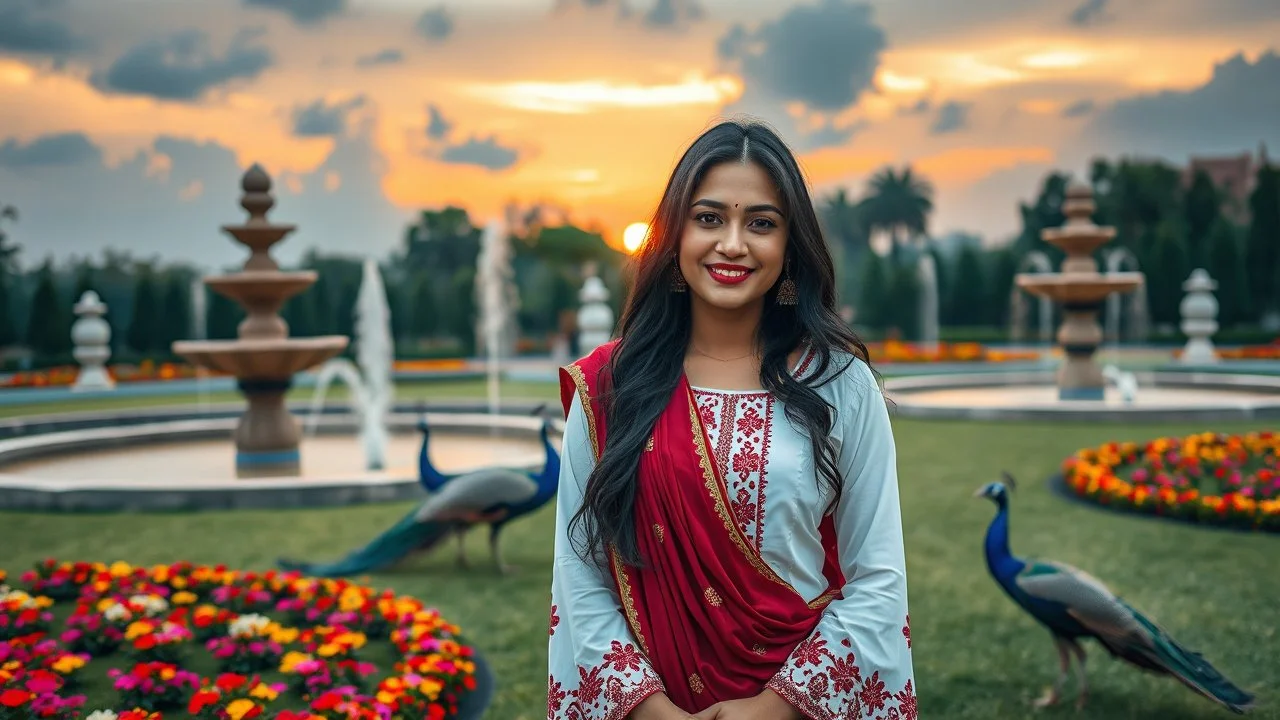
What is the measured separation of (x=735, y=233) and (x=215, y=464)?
8.44 metres

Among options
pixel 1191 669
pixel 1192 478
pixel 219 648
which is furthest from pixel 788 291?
pixel 1192 478

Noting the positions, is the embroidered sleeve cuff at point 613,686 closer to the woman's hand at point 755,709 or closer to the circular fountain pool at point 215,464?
the woman's hand at point 755,709

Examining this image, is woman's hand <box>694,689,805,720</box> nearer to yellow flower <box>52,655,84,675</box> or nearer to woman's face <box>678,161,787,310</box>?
woman's face <box>678,161,787,310</box>

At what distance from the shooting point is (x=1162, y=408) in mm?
10164

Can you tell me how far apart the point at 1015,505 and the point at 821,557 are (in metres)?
5.36

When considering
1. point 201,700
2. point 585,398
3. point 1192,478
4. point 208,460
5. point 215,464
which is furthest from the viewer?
point 208,460

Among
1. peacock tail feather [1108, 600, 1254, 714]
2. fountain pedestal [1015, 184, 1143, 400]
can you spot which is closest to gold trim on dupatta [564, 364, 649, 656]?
peacock tail feather [1108, 600, 1254, 714]

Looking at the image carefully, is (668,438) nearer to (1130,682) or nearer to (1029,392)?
(1130,682)

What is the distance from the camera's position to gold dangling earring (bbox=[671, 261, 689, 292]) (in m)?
1.99

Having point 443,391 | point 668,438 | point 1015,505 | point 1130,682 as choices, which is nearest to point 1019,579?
point 1130,682

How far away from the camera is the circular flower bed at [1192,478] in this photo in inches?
242

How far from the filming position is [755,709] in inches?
69.5

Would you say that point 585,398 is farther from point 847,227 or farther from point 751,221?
point 847,227

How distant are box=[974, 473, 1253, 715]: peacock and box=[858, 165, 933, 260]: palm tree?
43.9m
